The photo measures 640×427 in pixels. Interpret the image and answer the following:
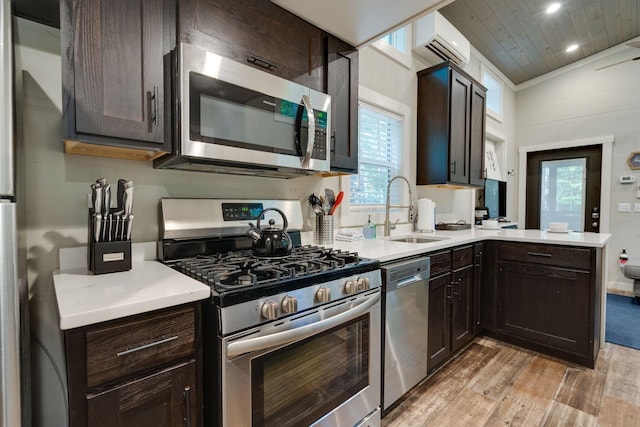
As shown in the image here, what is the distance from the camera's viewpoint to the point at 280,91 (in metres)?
1.47

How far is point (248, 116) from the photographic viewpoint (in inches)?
54.3

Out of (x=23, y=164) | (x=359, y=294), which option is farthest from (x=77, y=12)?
(x=359, y=294)

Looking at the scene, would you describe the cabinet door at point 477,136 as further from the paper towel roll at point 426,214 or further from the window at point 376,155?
the window at point 376,155

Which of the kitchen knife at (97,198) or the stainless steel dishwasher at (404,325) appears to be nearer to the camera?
the kitchen knife at (97,198)

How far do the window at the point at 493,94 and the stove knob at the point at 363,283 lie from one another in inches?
165

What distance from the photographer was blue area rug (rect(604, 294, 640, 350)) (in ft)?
8.95

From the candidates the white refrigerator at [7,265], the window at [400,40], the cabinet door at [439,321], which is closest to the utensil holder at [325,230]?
the cabinet door at [439,321]

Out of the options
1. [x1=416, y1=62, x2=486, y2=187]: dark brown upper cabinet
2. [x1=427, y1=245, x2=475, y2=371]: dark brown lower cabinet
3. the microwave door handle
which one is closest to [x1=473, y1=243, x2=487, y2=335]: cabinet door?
[x1=427, y1=245, x2=475, y2=371]: dark brown lower cabinet

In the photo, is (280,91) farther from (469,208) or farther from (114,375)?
(469,208)

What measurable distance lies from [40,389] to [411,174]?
2956 mm

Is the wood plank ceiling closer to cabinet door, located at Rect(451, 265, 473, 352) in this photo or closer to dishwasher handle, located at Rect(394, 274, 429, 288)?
cabinet door, located at Rect(451, 265, 473, 352)

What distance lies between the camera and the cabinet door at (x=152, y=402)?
0.81m

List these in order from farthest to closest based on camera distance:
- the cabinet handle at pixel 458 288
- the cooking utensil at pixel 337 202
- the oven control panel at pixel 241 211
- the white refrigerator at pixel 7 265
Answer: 1. the cabinet handle at pixel 458 288
2. the cooking utensil at pixel 337 202
3. the oven control panel at pixel 241 211
4. the white refrigerator at pixel 7 265

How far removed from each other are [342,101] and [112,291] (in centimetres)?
149
